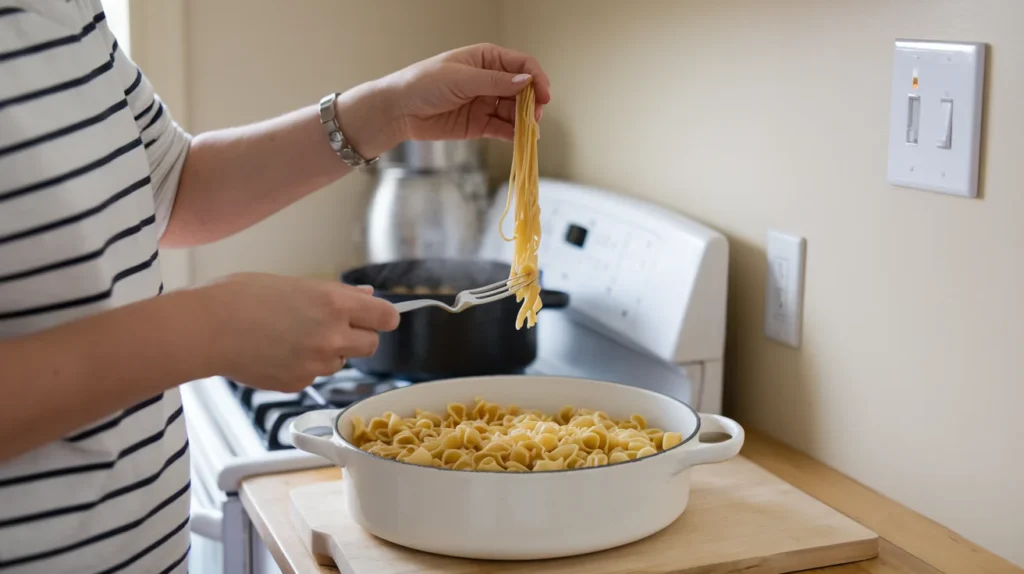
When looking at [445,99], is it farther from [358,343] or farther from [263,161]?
[358,343]

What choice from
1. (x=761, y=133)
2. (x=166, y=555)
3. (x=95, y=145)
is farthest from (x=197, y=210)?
(x=761, y=133)

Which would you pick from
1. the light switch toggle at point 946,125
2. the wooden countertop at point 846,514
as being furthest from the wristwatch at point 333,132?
the light switch toggle at point 946,125

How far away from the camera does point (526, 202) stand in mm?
1098

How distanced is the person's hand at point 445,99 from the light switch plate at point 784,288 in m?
0.36

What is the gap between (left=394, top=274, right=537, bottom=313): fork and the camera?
2.97ft

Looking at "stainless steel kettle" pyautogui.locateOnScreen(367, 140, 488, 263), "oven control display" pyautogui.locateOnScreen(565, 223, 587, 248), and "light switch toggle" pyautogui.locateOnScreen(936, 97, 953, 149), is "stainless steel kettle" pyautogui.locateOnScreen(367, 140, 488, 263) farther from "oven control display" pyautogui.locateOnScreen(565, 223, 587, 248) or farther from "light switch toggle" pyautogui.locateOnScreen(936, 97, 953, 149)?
"light switch toggle" pyautogui.locateOnScreen(936, 97, 953, 149)

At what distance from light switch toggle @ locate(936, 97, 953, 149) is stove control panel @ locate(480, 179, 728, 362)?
0.34m

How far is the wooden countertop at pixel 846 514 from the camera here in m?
0.97

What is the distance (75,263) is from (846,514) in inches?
30.7

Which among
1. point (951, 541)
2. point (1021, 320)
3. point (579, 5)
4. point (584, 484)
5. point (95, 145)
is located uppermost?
point (579, 5)

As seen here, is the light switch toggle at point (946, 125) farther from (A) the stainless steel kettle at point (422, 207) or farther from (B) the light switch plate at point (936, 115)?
(A) the stainless steel kettle at point (422, 207)

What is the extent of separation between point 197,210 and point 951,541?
0.85 meters

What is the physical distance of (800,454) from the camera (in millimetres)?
1270

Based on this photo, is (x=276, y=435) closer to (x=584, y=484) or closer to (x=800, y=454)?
(x=584, y=484)
